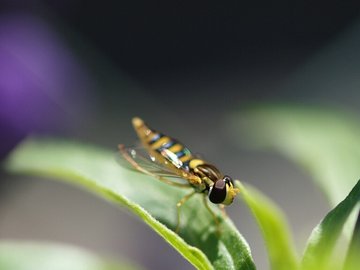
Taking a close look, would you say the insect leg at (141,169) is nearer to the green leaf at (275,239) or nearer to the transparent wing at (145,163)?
the transparent wing at (145,163)

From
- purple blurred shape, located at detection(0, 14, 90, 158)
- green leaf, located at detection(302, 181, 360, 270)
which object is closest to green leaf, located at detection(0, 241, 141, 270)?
green leaf, located at detection(302, 181, 360, 270)

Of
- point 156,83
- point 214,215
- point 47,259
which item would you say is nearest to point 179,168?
point 214,215

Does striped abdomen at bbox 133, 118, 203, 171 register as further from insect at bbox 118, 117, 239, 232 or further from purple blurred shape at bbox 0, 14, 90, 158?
purple blurred shape at bbox 0, 14, 90, 158

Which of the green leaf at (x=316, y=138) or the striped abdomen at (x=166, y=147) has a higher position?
the striped abdomen at (x=166, y=147)

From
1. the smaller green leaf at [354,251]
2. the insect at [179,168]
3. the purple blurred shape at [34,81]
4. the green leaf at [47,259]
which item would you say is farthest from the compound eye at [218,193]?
the purple blurred shape at [34,81]

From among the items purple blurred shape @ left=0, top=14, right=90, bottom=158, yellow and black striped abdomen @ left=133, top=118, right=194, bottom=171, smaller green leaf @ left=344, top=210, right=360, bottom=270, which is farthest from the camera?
purple blurred shape @ left=0, top=14, right=90, bottom=158

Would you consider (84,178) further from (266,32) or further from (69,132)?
(266,32)

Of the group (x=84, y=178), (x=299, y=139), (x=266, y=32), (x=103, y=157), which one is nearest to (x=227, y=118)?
(x=266, y=32)
